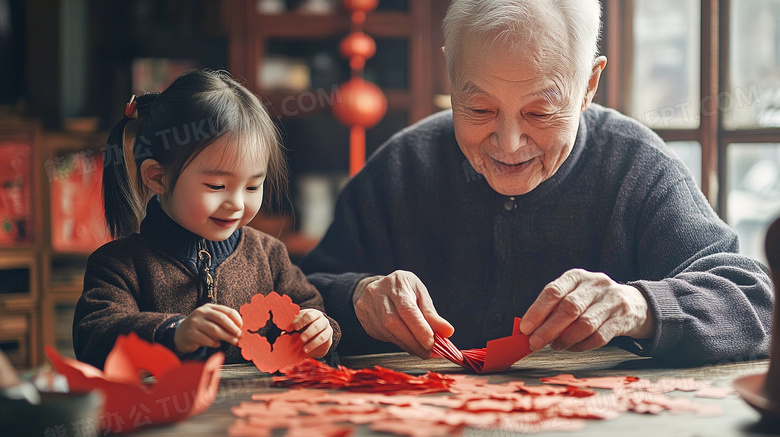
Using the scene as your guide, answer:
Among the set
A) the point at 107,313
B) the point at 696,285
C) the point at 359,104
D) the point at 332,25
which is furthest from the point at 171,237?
the point at 332,25

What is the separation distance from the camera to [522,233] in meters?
1.52

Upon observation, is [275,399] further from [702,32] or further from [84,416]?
[702,32]

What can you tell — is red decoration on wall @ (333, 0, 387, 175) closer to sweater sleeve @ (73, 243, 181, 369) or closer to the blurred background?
the blurred background

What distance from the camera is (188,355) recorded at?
3.58 feet

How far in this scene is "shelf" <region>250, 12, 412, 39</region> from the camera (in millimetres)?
3777

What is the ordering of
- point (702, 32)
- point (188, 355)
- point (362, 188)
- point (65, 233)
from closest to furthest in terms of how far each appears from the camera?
point (188, 355), point (362, 188), point (702, 32), point (65, 233)

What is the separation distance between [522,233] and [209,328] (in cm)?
78

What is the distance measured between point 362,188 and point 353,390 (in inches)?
28.6

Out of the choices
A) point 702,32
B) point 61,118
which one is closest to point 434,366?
point 702,32

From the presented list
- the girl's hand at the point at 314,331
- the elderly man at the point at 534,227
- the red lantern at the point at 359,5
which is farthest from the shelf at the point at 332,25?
the girl's hand at the point at 314,331

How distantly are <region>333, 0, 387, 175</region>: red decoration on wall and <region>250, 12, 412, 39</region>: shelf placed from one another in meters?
0.07

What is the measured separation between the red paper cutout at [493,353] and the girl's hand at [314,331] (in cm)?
18

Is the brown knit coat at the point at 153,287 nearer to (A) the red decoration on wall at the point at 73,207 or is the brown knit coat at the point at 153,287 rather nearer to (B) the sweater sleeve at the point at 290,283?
(B) the sweater sleeve at the point at 290,283

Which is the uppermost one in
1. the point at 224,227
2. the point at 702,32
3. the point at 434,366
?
the point at 702,32
